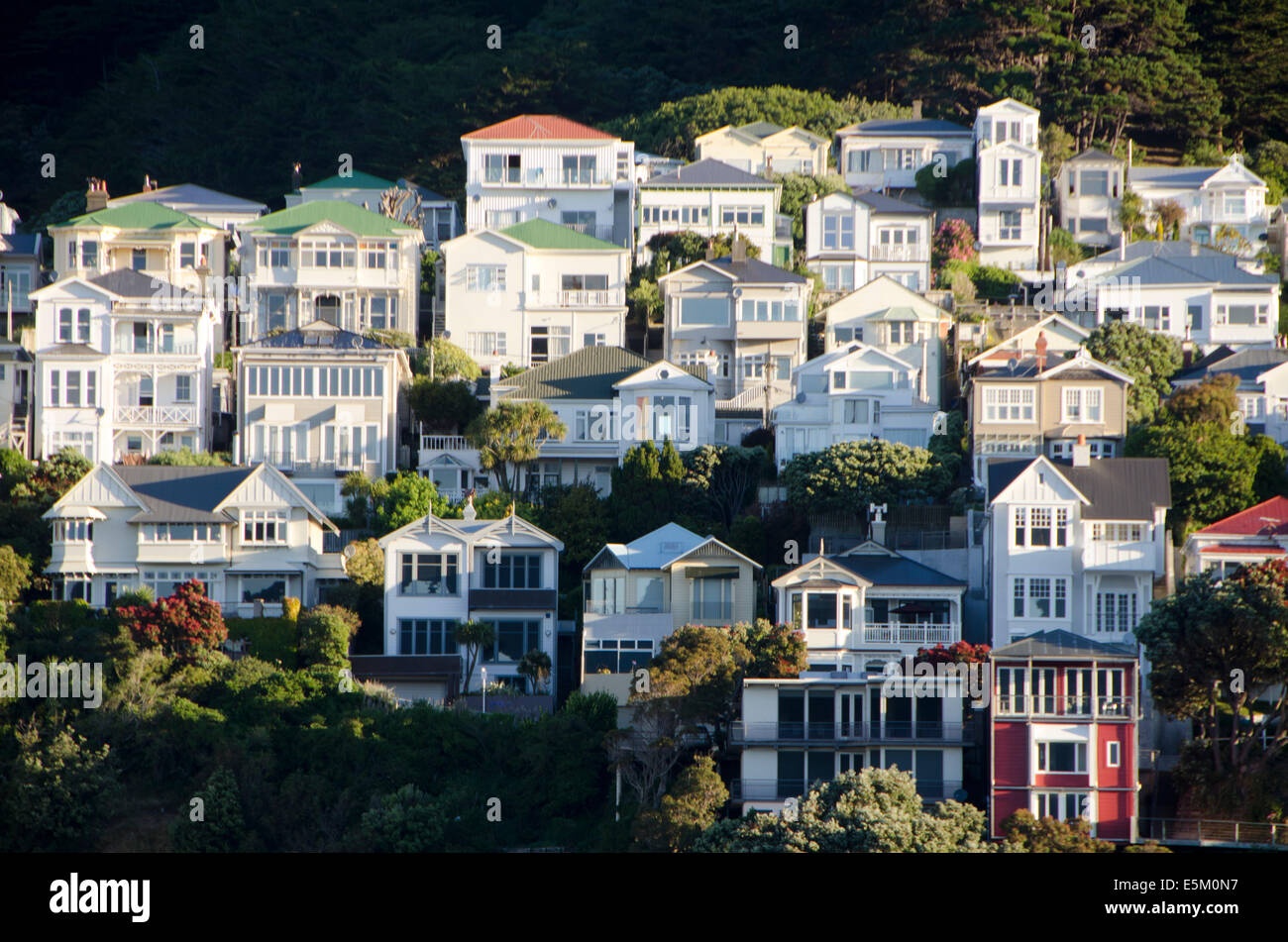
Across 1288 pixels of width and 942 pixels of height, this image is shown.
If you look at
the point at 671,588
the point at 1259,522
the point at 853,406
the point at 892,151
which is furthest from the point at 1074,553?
the point at 892,151

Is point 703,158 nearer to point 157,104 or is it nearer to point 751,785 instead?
point 157,104

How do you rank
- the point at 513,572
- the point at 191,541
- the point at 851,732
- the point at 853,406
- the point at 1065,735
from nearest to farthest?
the point at 1065,735 < the point at 851,732 < the point at 513,572 < the point at 191,541 < the point at 853,406

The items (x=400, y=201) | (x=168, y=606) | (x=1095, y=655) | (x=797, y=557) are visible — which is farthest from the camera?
(x=400, y=201)

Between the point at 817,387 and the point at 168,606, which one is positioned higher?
the point at 817,387

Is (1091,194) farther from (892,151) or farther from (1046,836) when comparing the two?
(1046,836)

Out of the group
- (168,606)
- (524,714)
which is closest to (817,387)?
(524,714)

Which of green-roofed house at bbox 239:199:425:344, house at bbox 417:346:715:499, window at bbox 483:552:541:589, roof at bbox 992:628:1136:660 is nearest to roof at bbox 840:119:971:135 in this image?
green-roofed house at bbox 239:199:425:344
